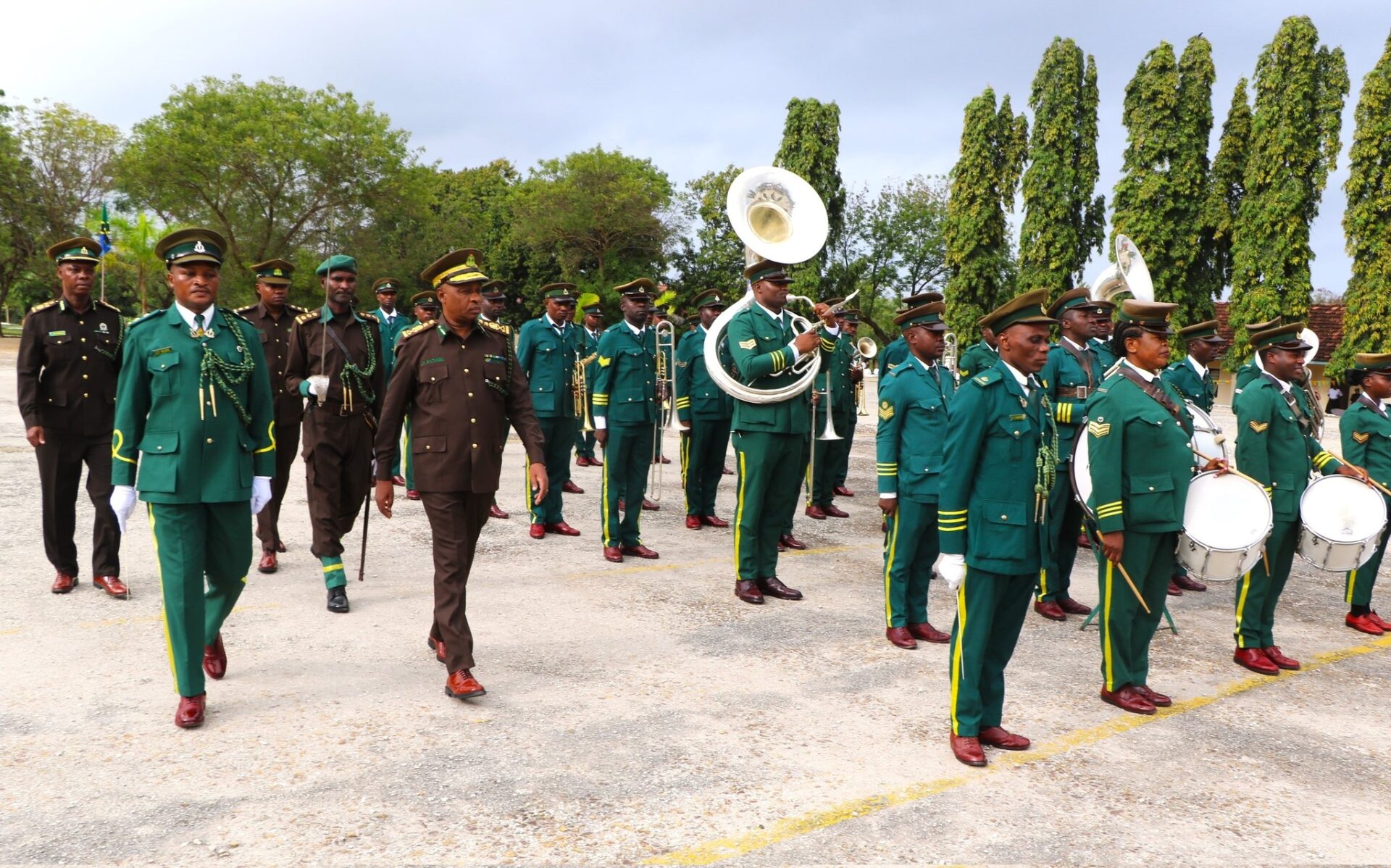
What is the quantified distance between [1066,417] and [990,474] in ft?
8.40

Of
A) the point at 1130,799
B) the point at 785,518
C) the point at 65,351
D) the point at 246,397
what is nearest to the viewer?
the point at 1130,799

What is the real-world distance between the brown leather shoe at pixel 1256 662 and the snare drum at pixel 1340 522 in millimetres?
700

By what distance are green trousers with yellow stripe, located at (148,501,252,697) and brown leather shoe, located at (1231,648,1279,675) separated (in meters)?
5.61

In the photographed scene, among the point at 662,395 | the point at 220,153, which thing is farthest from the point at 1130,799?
the point at 220,153

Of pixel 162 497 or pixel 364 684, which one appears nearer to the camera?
pixel 162 497

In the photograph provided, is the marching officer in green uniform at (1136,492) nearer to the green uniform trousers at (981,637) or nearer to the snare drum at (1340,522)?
the green uniform trousers at (981,637)

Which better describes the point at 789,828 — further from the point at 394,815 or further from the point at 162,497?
the point at 162,497

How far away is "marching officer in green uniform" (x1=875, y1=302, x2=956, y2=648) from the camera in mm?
6219

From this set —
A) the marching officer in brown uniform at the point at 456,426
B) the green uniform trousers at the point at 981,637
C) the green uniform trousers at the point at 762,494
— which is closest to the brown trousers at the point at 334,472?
the marching officer in brown uniform at the point at 456,426

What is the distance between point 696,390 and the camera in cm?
1011

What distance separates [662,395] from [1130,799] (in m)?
6.54

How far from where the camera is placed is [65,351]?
22.0ft

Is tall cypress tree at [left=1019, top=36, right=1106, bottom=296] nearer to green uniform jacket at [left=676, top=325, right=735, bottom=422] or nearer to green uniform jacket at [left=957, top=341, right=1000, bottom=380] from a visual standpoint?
green uniform jacket at [left=676, top=325, right=735, bottom=422]

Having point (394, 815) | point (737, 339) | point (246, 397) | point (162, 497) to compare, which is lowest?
point (394, 815)
